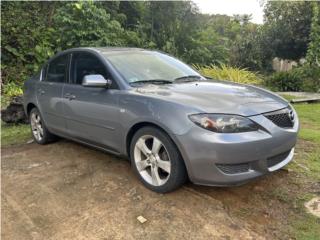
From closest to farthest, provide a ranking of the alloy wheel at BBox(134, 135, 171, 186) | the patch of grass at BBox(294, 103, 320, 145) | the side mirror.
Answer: the alloy wheel at BBox(134, 135, 171, 186), the side mirror, the patch of grass at BBox(294, 103, 320, 145)

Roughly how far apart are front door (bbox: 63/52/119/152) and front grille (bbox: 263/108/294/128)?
5.38 feet

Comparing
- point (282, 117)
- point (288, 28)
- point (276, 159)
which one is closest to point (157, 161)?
point (276, 159)

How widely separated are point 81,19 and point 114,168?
7.99 meters

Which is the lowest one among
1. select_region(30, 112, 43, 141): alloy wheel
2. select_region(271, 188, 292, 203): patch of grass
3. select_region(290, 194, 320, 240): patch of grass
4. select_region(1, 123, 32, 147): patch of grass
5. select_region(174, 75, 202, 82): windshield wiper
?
select_region(1, 123, 32, 147): patch of grass

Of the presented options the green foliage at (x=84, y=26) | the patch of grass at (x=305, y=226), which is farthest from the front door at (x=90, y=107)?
the green foliage at (x=84, y=26)

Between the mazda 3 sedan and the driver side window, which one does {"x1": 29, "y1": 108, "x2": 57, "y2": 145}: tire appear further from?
the driver side window

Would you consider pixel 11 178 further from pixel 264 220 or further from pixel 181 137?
pixel 264 220

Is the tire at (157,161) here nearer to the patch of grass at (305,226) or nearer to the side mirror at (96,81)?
the side mirror at (96,81)

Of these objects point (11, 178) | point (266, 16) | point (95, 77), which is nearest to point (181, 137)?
point (95, 77)

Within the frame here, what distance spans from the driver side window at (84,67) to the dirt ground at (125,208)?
1.20 meters

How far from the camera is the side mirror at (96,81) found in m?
3.88

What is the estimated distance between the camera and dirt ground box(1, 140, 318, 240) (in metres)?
2.91

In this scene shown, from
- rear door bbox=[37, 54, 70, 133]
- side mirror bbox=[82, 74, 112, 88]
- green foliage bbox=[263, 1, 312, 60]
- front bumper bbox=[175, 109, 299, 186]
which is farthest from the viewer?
green foliage bbox=[263, 1, 312, 60]

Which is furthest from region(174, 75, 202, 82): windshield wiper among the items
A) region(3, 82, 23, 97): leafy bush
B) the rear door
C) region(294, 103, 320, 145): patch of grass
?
region(3, 82, 23, 97): leafy bush
